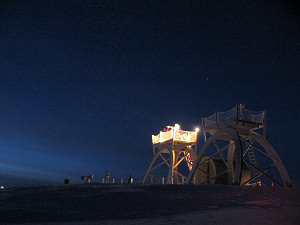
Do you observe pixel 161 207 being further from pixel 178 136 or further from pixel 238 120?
pixel 178 136

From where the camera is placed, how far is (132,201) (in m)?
13.7

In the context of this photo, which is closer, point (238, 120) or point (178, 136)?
point (238, 120)

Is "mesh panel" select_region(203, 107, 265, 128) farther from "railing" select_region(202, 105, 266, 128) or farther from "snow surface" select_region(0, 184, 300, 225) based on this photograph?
"snow surface" select_region(0, 184, 300, 225)

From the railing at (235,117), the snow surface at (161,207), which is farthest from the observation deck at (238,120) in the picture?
the snow surface at (161,207)

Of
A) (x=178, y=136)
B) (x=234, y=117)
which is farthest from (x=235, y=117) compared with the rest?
(x=178, y=136)

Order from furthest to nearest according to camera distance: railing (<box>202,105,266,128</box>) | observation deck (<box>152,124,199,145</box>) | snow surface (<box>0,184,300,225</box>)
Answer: observation deck (<box>152,124,199,145</box>) < railing (<box>202,105,266,128</box>) < snow surface (<box>0,184,300,225</box>)

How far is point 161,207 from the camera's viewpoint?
1234 centimetres

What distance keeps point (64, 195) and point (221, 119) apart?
49.7 ft

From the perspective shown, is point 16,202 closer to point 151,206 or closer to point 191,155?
point 151,206

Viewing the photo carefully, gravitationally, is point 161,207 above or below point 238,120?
below

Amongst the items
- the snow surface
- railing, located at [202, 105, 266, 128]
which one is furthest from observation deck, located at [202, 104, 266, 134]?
the snow surface

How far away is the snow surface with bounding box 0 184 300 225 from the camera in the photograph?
33.4 feet

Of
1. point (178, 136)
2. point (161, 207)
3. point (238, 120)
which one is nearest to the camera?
point (161, 207)

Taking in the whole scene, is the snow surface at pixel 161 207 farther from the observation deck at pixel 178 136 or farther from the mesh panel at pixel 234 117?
the observation deck at pixel 178 136
